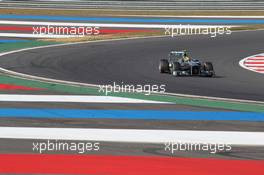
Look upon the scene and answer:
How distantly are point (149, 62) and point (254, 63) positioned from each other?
10.1ft

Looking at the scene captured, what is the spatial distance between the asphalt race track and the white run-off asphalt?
250 mm

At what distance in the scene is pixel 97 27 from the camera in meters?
31.5

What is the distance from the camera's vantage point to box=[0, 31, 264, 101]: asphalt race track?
16.8 metres

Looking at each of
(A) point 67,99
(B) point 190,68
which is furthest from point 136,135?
(B) point 190,68

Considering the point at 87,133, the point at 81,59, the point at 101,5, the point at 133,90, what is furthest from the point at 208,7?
the point at 87,133

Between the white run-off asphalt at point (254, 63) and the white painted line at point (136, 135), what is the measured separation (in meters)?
8.02

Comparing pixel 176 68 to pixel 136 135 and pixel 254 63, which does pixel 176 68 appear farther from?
Result: pixel 136 135

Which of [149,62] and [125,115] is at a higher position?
[149,62]

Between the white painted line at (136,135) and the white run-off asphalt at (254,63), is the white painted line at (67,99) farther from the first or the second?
the white run-off asphalt at (254,63)

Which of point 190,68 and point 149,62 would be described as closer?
point 190,68

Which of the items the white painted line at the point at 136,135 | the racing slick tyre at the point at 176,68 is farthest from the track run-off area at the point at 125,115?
the racing slick tyre at the point at 176,68

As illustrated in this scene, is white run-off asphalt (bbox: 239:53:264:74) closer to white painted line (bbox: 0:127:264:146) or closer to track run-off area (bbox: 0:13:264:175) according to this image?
track run-off area (bbox: 0:13:264:175)

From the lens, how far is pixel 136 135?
11.6 m

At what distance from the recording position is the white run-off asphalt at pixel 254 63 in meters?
19.9
